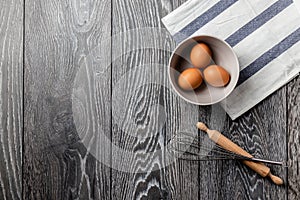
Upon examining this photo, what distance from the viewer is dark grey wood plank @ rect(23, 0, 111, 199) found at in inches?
39.4

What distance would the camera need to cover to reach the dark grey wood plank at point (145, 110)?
990 millimetres

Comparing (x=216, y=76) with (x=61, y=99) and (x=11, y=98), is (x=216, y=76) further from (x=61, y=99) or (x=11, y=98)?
(x=11, y=98)

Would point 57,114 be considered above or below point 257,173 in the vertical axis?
above

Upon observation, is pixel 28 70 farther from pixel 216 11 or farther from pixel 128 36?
pixel 216 11

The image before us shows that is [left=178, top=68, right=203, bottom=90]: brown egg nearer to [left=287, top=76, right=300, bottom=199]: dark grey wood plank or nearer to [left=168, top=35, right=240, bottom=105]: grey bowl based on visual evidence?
[left=168, top=35, right=240, bottom=105]: grey bowl

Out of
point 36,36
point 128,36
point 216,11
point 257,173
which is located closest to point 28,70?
point 36,36

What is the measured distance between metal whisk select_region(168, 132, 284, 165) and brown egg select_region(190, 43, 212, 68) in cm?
16

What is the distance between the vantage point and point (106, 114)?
1.00 metres

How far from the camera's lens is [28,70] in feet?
3.33

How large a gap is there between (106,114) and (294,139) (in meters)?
0.42

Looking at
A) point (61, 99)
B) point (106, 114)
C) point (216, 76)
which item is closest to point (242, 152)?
point (216, 76)

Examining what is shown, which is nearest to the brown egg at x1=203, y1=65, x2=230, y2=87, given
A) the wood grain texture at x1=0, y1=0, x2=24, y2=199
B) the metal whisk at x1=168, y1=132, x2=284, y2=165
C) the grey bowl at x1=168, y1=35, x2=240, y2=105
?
Result: the grey bowl at x1=168, y1=35, x2=240, y2=105

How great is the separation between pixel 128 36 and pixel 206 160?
0.33 meters

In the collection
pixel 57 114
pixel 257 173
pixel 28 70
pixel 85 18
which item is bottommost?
pixel 257 173
